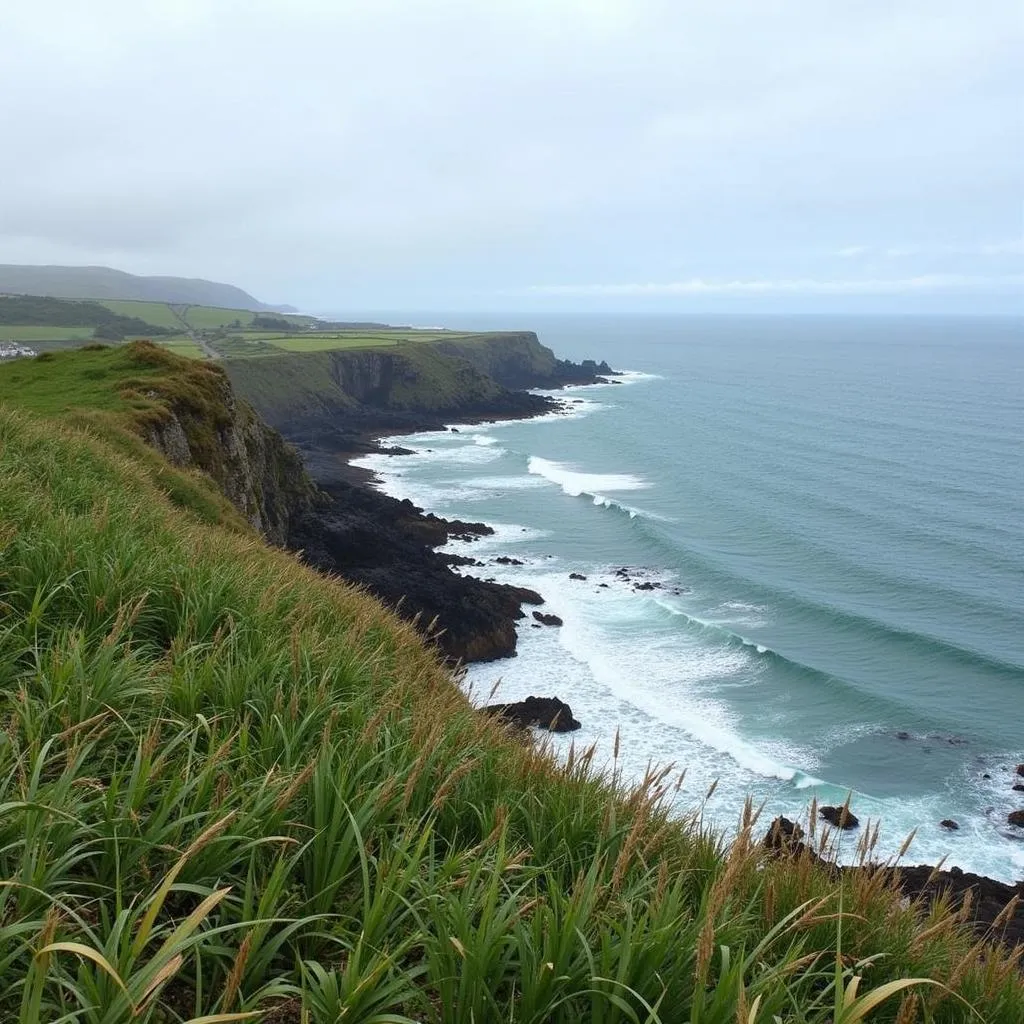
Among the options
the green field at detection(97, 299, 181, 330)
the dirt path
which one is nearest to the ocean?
the dirt path

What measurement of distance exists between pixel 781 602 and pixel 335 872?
36.6 m

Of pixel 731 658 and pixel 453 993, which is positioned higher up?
pixel 453 993

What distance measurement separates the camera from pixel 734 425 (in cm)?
8700

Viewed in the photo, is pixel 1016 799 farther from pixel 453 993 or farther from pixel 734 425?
pixel 734 425

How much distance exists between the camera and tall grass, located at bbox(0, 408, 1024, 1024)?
265 cm

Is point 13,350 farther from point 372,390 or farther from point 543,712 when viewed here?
point 543,712

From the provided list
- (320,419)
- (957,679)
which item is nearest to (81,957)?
(957,679)

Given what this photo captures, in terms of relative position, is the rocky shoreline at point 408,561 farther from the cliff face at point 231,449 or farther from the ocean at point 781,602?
the cliff face at point 231,449

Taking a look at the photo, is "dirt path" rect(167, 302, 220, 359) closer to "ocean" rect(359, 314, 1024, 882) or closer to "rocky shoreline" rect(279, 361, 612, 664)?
"ocean" rect(359, 314, 1024, 882)

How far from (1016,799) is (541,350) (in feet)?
390

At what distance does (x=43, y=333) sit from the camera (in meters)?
111

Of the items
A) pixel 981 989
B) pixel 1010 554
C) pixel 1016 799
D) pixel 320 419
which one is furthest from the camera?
pixel 320 419

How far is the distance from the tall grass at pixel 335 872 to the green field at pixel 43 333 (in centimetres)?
11074

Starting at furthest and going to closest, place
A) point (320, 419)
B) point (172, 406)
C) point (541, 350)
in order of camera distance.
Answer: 1. point (541, 350)
2. point (320, 419)
3. point (172, 406)
